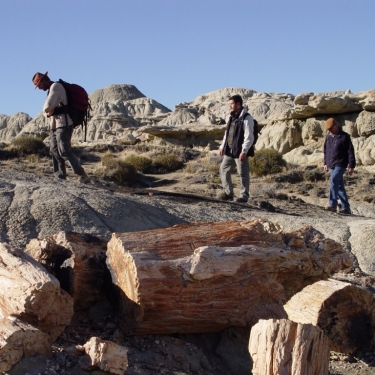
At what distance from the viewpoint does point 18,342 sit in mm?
3691

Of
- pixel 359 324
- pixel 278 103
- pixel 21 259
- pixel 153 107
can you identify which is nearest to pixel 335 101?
pixel 278 103

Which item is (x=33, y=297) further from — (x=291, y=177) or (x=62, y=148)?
(x=291, y=177)

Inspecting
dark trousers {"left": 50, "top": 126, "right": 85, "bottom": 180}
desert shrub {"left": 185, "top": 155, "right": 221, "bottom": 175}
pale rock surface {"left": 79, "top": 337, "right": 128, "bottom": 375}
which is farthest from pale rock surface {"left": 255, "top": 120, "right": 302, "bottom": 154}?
pale rock surface {"left": 79, "top": 337, "right": 128, "bottom": 375}

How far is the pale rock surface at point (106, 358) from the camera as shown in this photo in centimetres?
372

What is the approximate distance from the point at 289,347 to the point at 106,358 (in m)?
1.10

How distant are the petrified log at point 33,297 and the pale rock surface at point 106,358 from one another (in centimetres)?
56

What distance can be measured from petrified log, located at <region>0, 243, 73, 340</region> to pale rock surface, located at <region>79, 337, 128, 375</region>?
56cm

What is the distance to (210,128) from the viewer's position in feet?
107

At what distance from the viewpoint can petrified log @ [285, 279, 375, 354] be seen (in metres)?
5.44

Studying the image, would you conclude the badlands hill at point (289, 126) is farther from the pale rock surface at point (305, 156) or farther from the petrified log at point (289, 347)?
the petrified log at point (289, 347)

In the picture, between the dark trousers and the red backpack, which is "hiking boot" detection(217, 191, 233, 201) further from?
the red backpack

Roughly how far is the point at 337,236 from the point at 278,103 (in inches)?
1499

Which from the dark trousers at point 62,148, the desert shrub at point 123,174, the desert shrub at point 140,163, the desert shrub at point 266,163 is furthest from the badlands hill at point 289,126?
the dark trousers at point 62,148

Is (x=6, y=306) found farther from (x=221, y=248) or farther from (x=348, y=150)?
(x=348, y=150)
